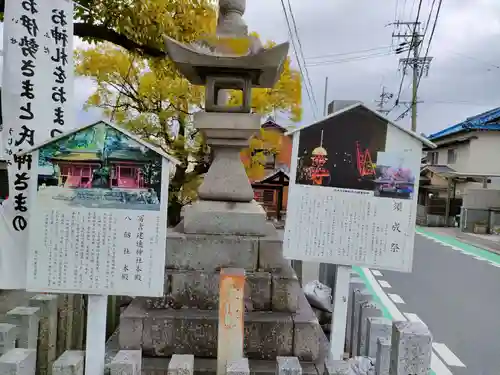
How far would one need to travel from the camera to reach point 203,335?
3182 mm

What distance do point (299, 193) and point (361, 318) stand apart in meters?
1.50

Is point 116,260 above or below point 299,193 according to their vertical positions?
below

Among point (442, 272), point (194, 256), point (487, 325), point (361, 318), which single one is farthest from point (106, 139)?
point (442, 272)

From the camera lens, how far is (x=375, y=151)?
2.60m

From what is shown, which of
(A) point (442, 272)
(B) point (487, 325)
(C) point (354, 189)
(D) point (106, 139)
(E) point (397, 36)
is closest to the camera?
(D) point (106, 139)

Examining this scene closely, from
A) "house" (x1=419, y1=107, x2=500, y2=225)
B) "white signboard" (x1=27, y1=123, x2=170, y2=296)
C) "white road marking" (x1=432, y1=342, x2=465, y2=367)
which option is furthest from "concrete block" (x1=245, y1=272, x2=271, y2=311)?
"house" (x1=419, y1=107, x2=500, y2=225)

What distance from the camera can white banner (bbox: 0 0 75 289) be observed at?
9.40 ft

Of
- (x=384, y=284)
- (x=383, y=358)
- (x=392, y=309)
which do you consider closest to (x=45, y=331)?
(x=383, y=358)

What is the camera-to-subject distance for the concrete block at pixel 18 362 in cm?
195

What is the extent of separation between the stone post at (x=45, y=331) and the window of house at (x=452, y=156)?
85.5 ft

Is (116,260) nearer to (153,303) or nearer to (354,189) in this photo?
(153,303)

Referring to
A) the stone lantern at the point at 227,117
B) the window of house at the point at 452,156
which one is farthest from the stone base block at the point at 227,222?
the window of house at the point at 452,156

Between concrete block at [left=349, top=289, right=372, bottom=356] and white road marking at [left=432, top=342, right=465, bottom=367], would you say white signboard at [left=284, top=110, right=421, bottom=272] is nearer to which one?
concrete block at [left=349, top=289, right=372, bottom=356]

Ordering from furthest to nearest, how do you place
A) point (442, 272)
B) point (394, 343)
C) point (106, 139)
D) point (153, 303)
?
point (442, 272), point (153, 303), point (106, 139), point (394, 343)
